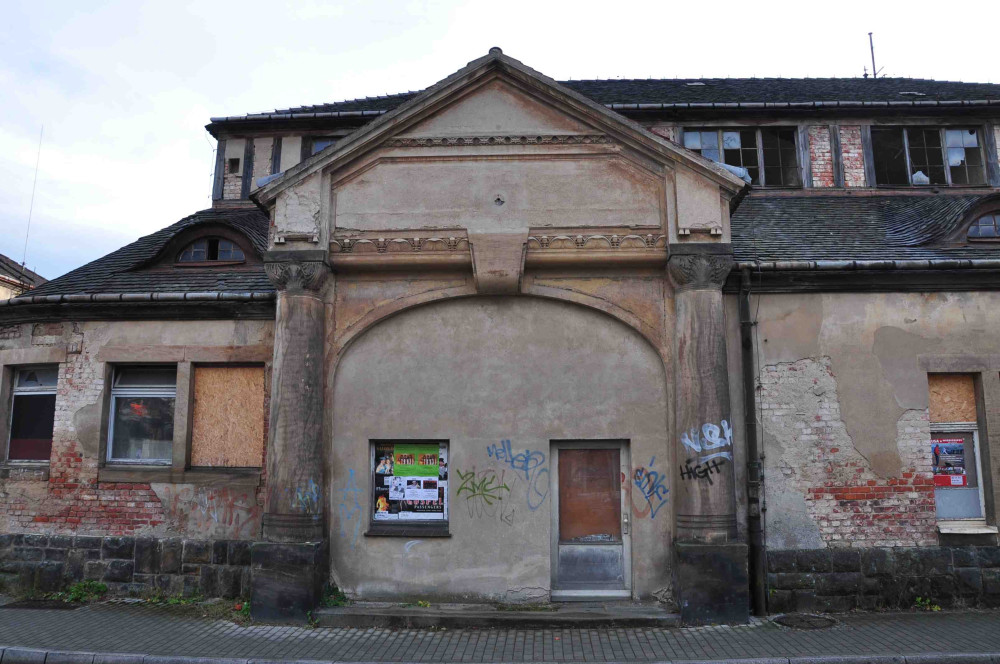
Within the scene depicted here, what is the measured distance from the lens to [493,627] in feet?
26.6

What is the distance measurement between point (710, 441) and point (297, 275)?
578 centimetres

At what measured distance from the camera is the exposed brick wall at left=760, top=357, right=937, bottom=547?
888 cm

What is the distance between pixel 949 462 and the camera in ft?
30.5

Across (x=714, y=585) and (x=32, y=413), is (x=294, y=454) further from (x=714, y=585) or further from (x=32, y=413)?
(x=714, y=585)

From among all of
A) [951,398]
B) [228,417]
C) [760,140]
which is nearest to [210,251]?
[228,417]

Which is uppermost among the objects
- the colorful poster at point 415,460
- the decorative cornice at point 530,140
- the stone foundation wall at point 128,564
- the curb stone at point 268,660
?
the decorative cornice at point 530,140

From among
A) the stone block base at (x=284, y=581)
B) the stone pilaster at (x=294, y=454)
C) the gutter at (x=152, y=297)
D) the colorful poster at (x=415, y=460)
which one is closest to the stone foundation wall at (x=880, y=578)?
the colorful poster at (x=415, y=460)

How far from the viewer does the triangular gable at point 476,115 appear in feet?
29.9

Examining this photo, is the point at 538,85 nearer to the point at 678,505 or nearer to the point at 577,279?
the point at 577,279

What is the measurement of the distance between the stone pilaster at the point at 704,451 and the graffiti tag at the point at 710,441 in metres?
0.01

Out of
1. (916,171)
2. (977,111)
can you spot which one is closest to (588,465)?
(916,171)

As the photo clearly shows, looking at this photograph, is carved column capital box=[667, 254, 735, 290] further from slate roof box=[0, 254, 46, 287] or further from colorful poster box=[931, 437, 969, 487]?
slate roof box=[0, 254, 46, 287]

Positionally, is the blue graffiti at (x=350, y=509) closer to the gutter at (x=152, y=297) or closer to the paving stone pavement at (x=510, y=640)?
the paving stone pavement at (x=510, y=640)

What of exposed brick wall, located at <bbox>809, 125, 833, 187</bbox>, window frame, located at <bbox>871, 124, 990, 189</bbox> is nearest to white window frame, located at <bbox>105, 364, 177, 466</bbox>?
exposed brick wall, located at <bbox>809, 125, 833, 187</bbox>
